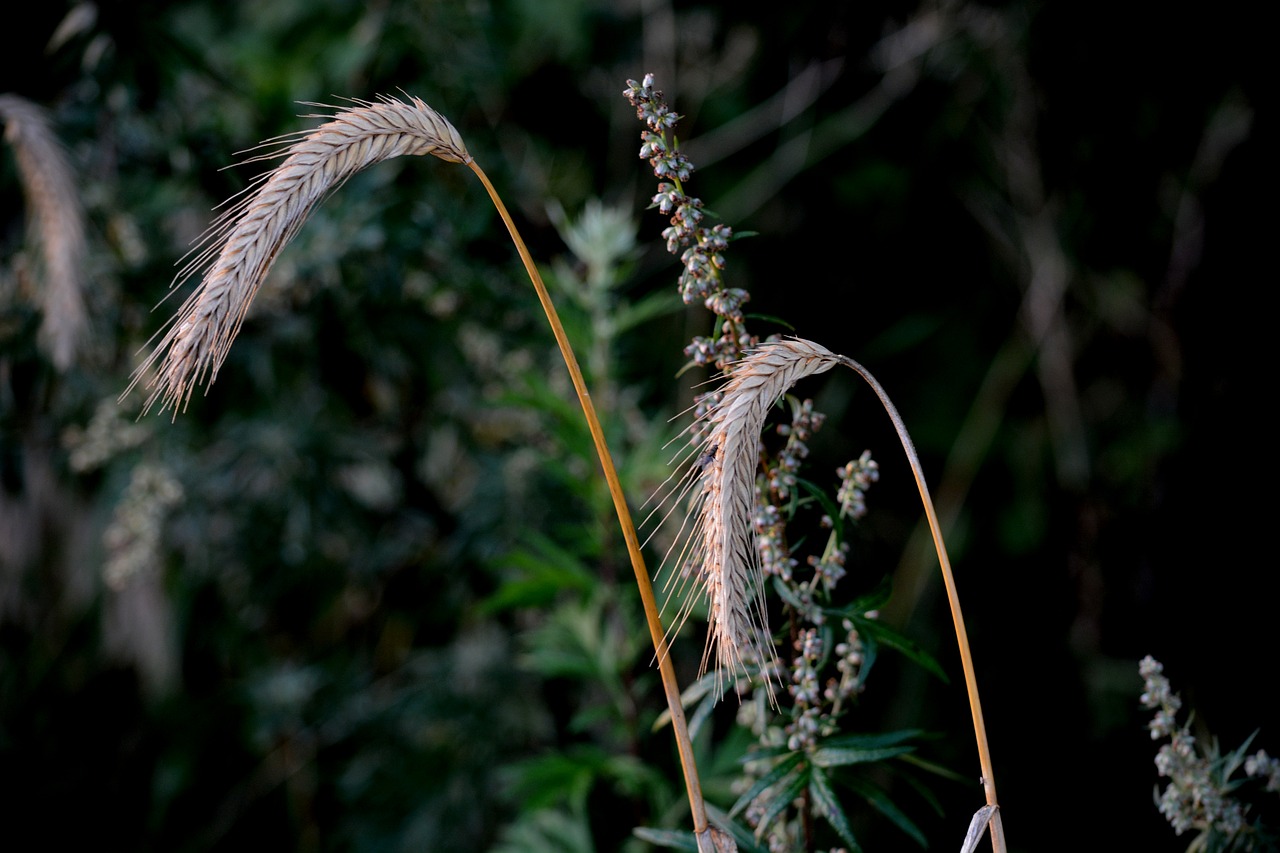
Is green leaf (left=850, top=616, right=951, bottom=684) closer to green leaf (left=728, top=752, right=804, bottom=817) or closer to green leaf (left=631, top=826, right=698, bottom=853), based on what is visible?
green leaf (left=728, top=752, right=804, bottom=817)

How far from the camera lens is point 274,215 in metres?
0.56

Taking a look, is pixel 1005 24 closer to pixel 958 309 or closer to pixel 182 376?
pixel 958 309

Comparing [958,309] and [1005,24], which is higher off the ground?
[1005,24]

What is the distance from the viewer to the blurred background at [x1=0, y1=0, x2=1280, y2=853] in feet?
5.04

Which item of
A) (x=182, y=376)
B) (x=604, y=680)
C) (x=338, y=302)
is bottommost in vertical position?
(x=604, y=680)

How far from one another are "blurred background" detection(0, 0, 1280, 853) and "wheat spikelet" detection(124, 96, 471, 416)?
0.64m

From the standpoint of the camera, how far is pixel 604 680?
49.3 inches

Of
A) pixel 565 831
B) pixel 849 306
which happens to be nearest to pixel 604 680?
pixel 565 831

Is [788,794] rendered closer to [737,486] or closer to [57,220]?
[737,486]

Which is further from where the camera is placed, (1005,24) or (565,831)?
(1005,24)

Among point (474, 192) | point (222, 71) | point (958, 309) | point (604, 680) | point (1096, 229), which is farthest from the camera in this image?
point (958, 309)

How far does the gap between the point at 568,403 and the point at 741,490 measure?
74cm

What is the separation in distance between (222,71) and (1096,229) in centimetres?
257

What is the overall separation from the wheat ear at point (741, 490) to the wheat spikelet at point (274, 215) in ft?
0.87
